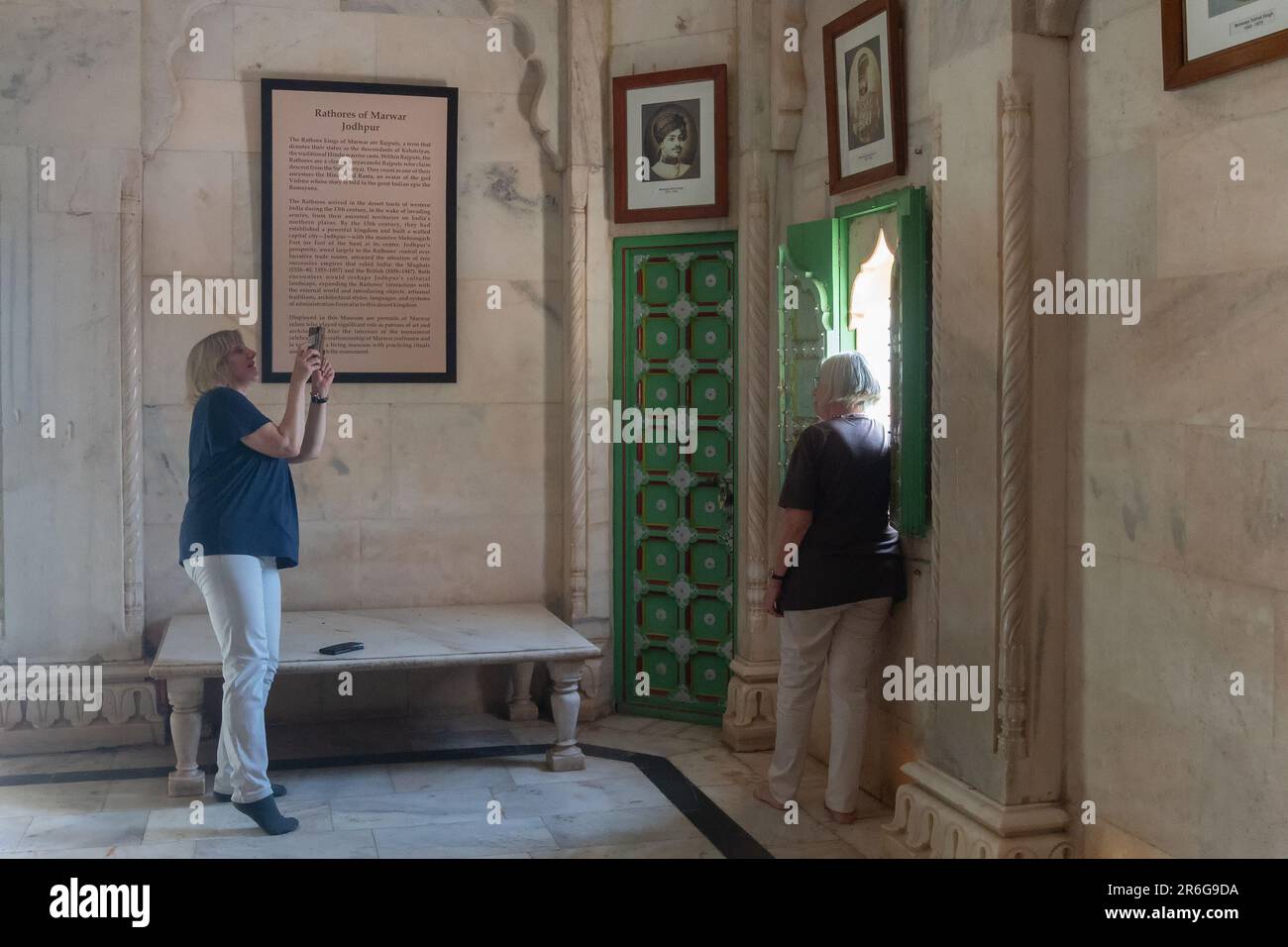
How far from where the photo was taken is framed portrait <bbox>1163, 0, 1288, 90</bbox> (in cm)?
289

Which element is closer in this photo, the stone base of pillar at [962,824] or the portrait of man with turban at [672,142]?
the stone base of pillar at [962,824]

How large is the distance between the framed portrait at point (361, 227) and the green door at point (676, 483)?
80 cm

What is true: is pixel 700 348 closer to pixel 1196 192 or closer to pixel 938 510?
pixel 938 510

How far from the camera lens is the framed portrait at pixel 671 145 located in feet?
18.4

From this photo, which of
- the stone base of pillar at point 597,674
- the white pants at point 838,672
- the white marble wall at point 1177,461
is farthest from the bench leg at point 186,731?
the white marble wall at point 1177,461

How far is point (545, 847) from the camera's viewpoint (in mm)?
4219

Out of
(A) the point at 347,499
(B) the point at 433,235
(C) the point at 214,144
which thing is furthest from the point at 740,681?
(C) the point at 214,144

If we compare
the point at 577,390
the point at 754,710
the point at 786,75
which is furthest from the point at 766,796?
the point at 786,75

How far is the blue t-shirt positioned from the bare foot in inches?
70.8

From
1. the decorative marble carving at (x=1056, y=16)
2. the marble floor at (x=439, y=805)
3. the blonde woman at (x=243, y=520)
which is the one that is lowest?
the marble floor at (x=439, y=805)

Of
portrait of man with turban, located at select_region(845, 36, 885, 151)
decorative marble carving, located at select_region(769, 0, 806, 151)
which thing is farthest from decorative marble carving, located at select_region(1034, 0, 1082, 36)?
decorative marble carving, located at select_region(769, 0, 806, 151)

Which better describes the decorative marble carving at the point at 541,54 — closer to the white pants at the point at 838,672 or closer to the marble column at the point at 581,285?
the marble column at the point at 581,285

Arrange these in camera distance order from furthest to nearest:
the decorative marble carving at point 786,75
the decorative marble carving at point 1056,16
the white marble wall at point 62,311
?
the decorative marble carving at point 786,75 → the white marble wall at point 62,311 → the decorative marble carving at point 1056,16

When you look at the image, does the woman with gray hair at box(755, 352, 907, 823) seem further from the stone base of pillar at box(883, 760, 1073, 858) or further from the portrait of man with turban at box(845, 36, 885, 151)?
the portrait of man with turban at box(845, 36, 885, 151)
